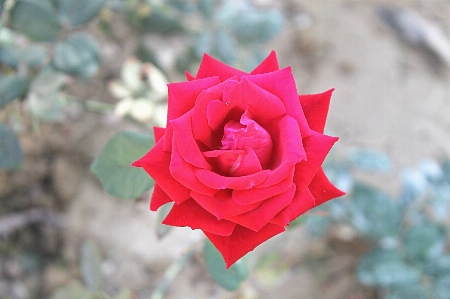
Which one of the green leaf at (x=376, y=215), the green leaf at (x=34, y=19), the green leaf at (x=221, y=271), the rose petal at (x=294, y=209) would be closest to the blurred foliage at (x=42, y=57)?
the green leaf at (x=34, y=19)

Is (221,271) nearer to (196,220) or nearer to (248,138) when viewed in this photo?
(196,220)

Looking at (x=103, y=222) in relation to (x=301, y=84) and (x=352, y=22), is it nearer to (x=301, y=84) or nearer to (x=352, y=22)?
(x=301, y=84)

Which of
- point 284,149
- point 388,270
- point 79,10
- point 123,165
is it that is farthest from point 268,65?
point 388,270

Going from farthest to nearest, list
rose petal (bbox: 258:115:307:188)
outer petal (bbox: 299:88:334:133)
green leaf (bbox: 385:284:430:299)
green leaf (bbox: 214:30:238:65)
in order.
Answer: green leaf (bbox: 214:30:238:65), green leaf (bbox: 385:284:430:299), outer petal (bbox: 299:88:334:133), rose petal (bbox: 258:115:307:188)

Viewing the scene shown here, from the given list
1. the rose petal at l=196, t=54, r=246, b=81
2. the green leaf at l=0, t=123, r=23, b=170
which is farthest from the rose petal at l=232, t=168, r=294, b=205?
the green leaf at l=0, t=123, r=23, b=170

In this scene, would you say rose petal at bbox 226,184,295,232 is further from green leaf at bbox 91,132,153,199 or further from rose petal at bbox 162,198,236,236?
green leaf at bbox 91,132,153,199

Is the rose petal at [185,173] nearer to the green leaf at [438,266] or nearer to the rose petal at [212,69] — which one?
the rose petal at [212,69]
